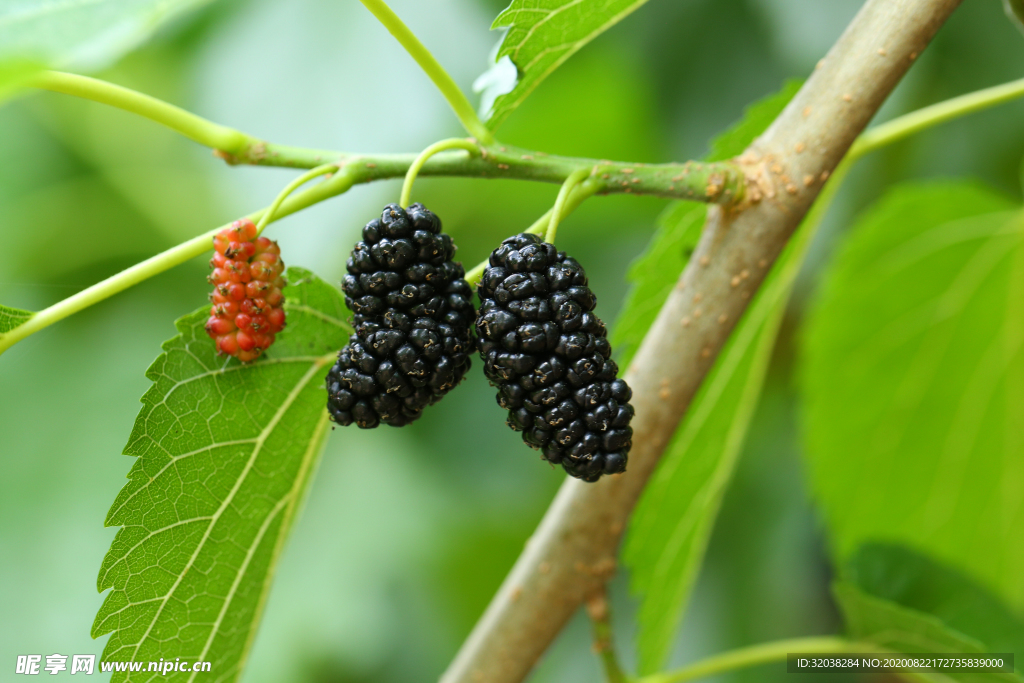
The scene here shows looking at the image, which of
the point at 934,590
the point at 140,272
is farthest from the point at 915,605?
the point at 140,272

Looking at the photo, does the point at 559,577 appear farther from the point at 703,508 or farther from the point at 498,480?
the point at 498,480

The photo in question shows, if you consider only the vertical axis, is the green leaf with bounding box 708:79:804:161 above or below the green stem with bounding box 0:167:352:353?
above

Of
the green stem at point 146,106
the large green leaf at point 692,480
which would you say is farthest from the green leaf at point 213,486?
the large green leaf at point 692,480

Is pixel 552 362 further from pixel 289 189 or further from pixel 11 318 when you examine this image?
pixel 11 318

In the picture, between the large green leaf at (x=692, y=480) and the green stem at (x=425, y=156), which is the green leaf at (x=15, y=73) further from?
the large green leaf at (x=692, y=480)

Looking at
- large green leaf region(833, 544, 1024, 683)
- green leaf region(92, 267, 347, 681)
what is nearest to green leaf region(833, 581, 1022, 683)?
large green leaf region(833, 544, 1024, 683)

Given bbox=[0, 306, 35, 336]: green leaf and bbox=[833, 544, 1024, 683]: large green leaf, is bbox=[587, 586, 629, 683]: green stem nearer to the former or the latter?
bbox=[833, 544, 1024, 683]: large green leaf
